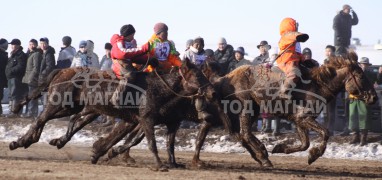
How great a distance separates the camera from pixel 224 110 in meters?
19.5

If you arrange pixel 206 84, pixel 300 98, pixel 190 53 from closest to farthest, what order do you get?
pixel 206 84 < pixel 300 98 < pixel 190 53

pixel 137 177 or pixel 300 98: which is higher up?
pixel 300 98

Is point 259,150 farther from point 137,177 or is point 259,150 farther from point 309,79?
point 137,177

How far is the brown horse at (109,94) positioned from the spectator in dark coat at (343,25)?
8.82m

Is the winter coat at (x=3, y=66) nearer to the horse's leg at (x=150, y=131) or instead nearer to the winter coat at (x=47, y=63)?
the winter coat at (x=47, y=63)

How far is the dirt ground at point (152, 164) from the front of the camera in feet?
52.7

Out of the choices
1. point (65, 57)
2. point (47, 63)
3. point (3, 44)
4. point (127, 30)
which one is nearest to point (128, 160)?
point (127, 30)

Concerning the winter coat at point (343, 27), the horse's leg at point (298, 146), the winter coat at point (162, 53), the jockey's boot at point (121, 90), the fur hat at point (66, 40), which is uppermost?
the winter coat at point (343, 27)

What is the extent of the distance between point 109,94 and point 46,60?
825cm

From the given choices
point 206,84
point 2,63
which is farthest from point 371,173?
point 2,63

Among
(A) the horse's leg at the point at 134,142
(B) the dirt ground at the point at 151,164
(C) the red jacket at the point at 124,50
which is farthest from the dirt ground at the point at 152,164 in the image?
(C) the red jacket at the point at 124,50

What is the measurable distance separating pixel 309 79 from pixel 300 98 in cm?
38

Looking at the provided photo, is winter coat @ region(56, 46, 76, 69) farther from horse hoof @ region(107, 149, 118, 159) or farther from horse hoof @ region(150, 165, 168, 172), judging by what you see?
horse hoof @ region(150, 165, 168, 172)

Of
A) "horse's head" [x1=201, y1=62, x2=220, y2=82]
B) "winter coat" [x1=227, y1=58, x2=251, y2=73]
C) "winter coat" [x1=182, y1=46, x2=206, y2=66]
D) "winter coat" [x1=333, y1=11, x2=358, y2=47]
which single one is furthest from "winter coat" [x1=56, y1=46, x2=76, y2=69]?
"horse's head" [x1=201, y1=62, x2=220, y2=82]
